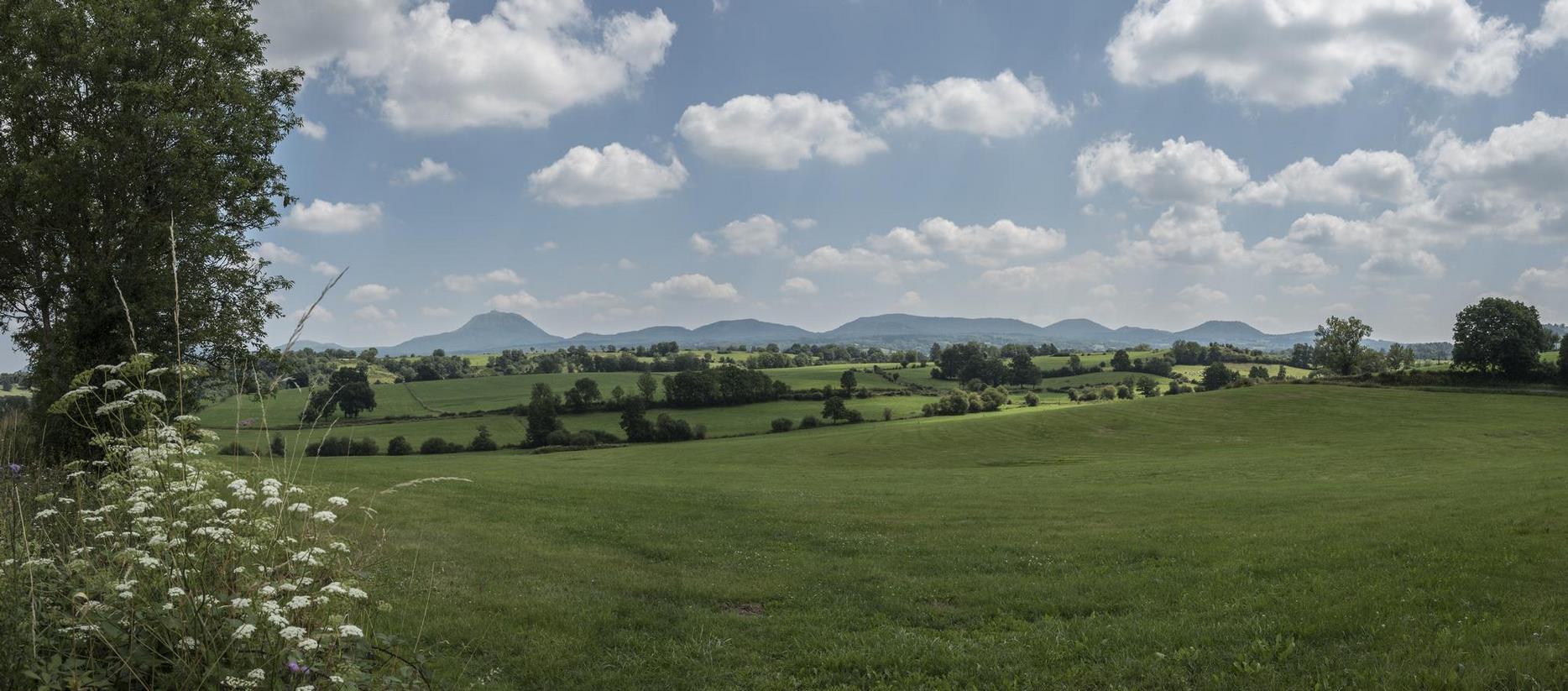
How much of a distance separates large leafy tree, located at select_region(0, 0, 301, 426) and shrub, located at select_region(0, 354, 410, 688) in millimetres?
17577

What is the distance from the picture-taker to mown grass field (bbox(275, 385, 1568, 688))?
8070 millimetres

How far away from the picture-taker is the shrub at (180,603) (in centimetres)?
445

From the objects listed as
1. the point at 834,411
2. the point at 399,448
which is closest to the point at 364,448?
the point at 399,448

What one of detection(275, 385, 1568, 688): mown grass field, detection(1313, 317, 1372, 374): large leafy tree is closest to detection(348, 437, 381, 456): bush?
detection(275, 385, 1568, 688): mown grass field

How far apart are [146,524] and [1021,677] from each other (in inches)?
335

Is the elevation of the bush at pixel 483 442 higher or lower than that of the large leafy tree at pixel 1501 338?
lower

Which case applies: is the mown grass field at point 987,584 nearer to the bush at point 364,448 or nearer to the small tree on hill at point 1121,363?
the bush at point 364,448

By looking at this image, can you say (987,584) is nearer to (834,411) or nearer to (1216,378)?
(834,411)

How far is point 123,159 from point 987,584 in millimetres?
26767

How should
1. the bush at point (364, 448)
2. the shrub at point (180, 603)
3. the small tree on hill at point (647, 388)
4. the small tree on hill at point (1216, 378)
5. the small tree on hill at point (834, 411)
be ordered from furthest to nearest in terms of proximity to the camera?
the small tree on hill at point (1216, 378) < the small tree on hill at point (647, 388) < the small tree on hill at point (834, 411) < the bush at point (364, 448) < the shrub at point (180, 603)

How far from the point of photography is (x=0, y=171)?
19812mm

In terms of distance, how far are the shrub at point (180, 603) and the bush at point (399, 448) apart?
8259 cm

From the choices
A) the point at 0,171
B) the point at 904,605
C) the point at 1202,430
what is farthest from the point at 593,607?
the point at 1202,430

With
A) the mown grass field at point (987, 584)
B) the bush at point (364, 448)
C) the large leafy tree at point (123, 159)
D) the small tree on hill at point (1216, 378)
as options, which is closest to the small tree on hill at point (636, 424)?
the bush at point (364, 448)
